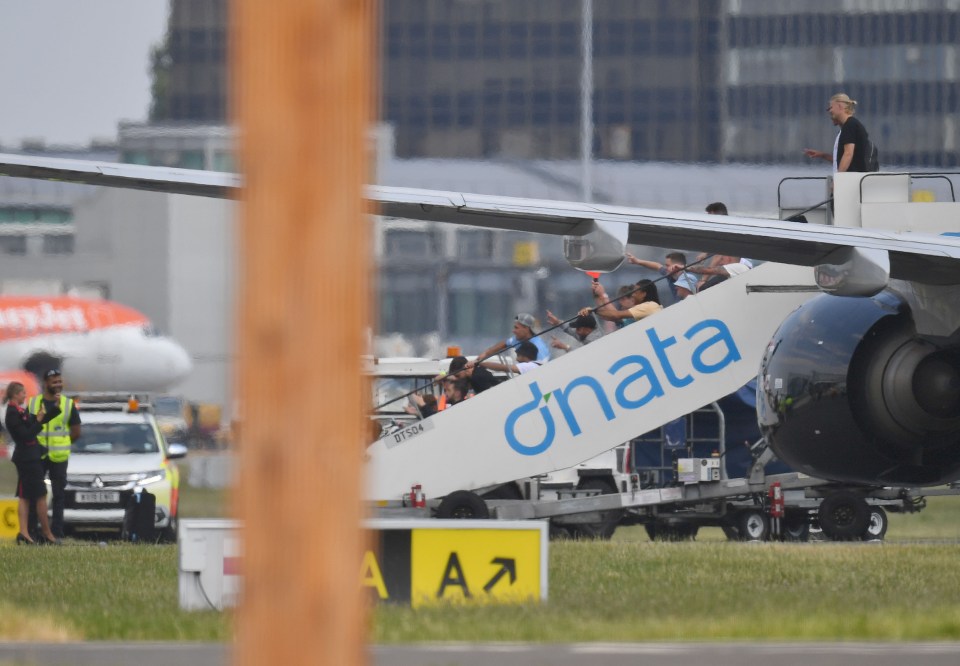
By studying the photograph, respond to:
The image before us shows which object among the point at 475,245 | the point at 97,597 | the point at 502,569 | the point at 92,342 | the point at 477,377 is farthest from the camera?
the point at 475,245

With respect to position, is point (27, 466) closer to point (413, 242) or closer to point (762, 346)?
point (762, 346)

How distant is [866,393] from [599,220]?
11.3 feet

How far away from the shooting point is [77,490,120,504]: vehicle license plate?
69.3 ft

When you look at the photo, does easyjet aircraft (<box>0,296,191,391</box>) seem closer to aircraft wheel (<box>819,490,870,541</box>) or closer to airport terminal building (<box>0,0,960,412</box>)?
airport terminal building (<box>0,0,960,412</box>)

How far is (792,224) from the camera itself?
1009 centimetres

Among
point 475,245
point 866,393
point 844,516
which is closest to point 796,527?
point 844,516

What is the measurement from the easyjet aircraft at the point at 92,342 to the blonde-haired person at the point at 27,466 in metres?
28.0

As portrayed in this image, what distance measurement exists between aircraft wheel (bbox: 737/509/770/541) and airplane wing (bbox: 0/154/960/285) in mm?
6762

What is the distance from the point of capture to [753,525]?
17.0 m

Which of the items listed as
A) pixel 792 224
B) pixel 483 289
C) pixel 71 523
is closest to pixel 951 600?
pixel 792 224

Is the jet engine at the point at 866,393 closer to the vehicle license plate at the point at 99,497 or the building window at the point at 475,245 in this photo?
the vehicle license plate at the point at 99,497

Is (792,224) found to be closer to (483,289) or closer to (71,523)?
(71,523)

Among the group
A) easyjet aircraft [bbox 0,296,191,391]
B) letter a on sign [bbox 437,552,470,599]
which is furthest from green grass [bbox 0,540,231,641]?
easyjet aircraft [bbox 0,296,191,391]

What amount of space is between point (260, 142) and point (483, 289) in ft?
164
